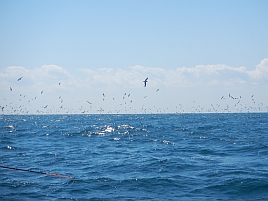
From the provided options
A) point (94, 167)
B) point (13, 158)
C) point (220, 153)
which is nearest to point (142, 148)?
point (220, 153)

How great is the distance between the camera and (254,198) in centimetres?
1523

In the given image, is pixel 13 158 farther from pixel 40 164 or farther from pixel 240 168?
pixel 240 168

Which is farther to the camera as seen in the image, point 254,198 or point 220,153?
point 220,153

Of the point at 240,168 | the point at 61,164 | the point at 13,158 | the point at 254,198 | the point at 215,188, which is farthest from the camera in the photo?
the point at 13,158

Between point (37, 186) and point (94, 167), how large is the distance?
5905 mm

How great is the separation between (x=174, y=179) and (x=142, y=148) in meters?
13.9

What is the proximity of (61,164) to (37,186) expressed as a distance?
6.36 meters

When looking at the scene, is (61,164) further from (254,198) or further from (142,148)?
(254,198)

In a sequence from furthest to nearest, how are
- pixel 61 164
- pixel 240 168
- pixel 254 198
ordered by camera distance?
pixel 61 164 < pixel 240 168 < pixel 254 198

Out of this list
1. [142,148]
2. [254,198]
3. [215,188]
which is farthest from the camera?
[142,148]

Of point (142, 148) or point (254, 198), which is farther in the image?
point (142, 148)

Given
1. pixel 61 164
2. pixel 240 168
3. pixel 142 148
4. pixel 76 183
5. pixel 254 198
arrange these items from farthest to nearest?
pixel 142 148, pixel 61 164, pixel 240 168, pixel 76 183, pixel 254 198

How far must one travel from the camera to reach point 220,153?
90.6 feet

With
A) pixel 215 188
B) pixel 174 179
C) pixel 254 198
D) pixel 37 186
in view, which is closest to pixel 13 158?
pixel 37 186
